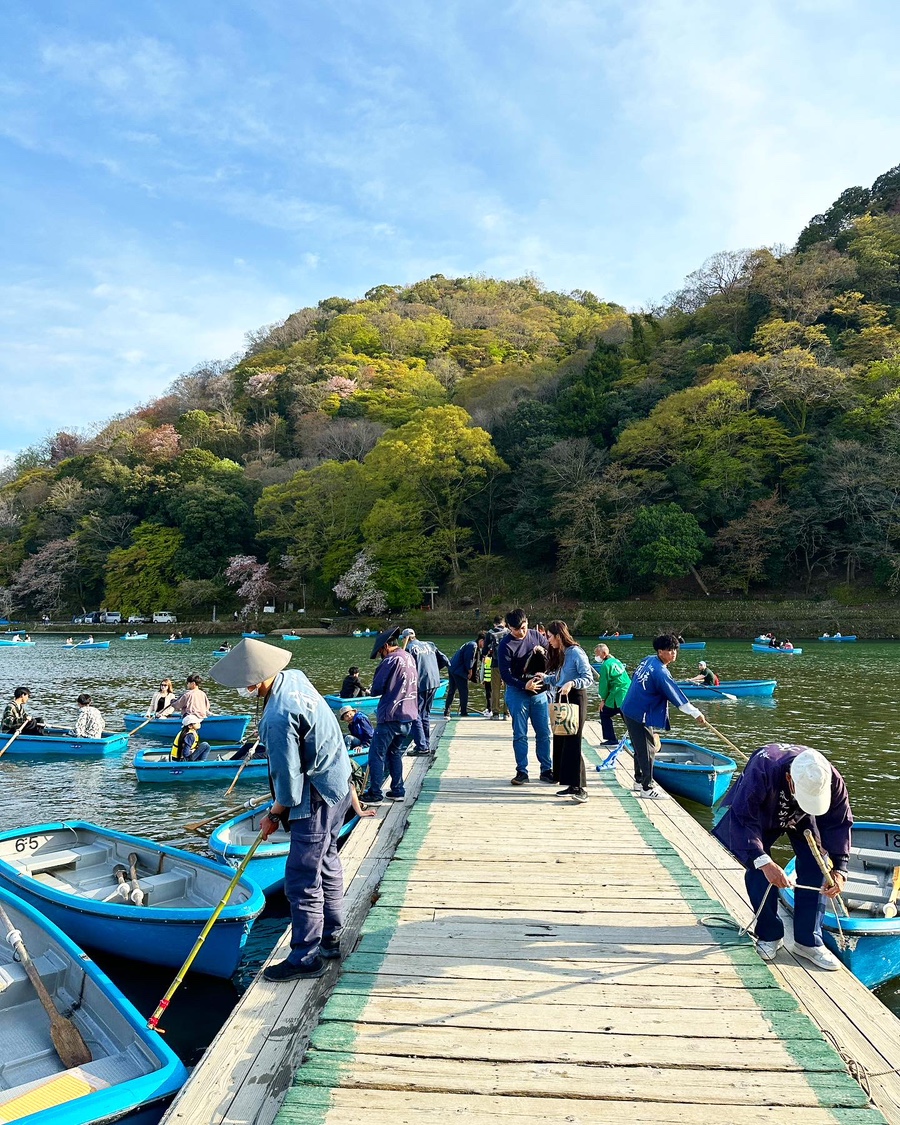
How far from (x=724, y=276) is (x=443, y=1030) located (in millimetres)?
65757

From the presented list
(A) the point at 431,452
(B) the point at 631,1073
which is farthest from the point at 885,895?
(A) the point at 431,452

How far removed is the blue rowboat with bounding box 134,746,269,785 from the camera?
42.9 ft

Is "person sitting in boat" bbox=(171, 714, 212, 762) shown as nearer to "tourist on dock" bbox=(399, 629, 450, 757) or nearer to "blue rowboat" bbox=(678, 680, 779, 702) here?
"tourist on dock" bbox=(399, 629, 450, 757)

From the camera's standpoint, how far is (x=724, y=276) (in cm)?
5969

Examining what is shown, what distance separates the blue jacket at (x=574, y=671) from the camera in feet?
26.5

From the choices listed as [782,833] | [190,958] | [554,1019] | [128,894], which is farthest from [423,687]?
[554,1019]

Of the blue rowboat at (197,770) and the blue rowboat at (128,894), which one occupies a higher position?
the blue rowboat at (128,894)

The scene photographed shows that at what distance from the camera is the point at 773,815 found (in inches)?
174

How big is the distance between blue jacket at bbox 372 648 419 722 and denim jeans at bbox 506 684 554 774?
1179 millimetres

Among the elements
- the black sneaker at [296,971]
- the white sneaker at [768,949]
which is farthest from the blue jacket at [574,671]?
the black sneaker at [296,971]

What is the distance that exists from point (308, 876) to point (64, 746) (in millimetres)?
13811

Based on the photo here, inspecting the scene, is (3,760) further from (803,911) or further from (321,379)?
(321,379)

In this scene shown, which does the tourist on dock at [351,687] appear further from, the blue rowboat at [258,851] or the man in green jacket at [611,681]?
the blue rowboat at [258,851]

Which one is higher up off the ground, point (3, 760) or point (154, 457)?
point (154, 457)
